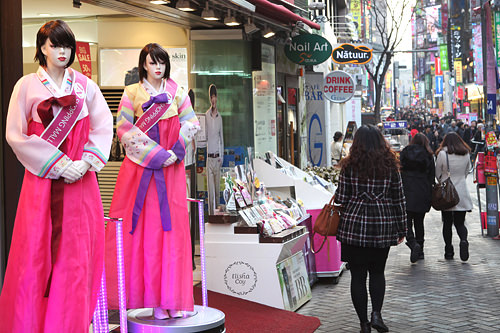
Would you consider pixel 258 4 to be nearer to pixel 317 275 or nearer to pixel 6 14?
pixel 317 275

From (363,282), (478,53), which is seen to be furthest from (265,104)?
(478,53)

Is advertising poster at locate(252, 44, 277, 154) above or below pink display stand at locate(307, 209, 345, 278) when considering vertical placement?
above

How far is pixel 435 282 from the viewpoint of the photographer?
9164 millimetres

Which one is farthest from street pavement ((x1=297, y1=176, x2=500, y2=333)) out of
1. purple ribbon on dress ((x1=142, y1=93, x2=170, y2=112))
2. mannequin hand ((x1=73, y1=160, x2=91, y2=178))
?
mannequin hand ((x1=73, y1=160, x2=91, y2=178))

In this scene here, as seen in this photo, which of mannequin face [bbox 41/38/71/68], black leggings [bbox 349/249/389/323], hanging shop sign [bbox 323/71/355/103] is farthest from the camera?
hanging shop sign [bbox 323/71/355/103]

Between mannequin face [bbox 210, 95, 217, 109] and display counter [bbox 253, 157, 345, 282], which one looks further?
mannequin face [bbox 210, 95, 217, 109]

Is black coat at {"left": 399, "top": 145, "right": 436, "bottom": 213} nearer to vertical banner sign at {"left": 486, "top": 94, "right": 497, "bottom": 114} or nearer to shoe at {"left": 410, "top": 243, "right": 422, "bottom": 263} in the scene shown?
shoe at {"left": 410, "top": 243, "right": 422, "bottom": 263}

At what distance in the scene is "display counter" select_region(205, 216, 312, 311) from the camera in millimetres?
7555

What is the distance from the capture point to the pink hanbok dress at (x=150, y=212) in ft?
18.2

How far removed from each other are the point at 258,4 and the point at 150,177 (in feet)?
14.2

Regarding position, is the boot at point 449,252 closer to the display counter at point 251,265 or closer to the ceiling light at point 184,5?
the display counter at point 251,265

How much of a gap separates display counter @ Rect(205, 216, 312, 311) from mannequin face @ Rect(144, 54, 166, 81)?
251 cm

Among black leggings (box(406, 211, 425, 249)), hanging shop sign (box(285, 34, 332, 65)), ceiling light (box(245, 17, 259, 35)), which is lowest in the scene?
black leggings (box(406, 211, 425, 249))

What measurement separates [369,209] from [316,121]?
51.1 feet
